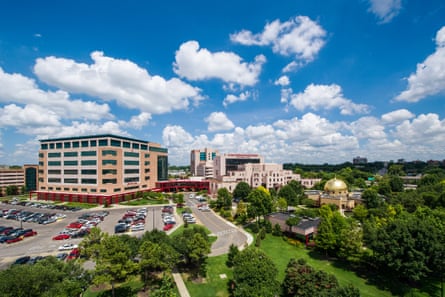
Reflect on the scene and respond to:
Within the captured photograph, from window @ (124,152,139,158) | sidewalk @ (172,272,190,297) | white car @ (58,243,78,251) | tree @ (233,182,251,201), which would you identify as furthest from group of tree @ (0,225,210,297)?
window @ (124,152,139,158)

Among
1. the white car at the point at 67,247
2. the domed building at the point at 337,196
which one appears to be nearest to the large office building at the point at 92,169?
the white car at the point at 67,247

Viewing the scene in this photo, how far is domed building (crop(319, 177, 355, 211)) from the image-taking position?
212ft

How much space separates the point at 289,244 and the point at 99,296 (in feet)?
106

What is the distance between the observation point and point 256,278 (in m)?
21.0

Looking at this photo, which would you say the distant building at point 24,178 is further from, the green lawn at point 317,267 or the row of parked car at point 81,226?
the green lawn at point 317,267

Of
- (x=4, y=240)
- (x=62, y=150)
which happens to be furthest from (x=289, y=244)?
(x=62, y=150)

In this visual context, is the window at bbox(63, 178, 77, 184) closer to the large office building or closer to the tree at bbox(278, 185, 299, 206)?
the large office building

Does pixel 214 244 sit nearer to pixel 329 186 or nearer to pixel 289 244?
pixel 289 244

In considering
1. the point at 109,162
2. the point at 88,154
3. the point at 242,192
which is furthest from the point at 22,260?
the point at 242,192

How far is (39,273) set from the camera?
1720 centimetres

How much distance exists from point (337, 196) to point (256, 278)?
55.7 meters

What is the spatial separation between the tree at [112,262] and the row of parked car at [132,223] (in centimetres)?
2647

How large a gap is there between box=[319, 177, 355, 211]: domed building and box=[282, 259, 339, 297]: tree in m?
48.3

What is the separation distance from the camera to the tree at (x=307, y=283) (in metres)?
21.2
